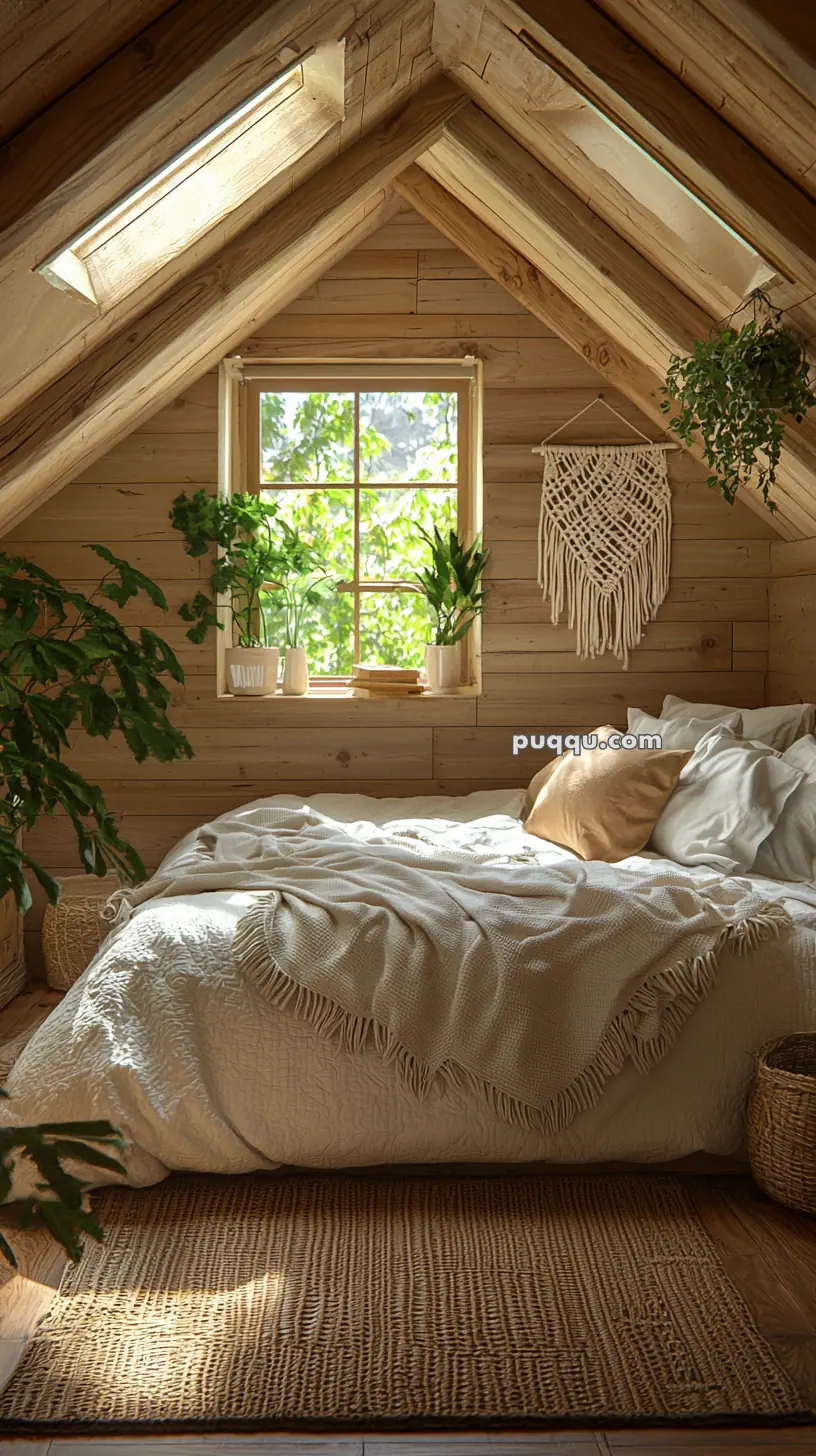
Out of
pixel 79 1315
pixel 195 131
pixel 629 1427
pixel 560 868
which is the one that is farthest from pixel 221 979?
pixel 195 131

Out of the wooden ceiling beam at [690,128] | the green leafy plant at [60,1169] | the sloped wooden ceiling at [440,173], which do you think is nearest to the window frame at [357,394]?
the sloped wooden ceiling at [440,173]

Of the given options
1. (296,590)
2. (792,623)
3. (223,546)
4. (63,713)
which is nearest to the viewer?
(63,713)

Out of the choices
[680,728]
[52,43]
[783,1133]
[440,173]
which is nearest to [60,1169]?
[52,43]

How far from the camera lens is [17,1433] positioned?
6.10 ft

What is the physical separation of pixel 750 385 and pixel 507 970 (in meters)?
1.45

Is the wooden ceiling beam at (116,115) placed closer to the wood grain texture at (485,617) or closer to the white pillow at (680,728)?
the wood grain texture at (485,617)

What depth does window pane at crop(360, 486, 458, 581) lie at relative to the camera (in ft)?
15.5

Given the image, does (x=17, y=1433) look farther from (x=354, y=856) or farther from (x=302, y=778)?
(x=302, y=778)

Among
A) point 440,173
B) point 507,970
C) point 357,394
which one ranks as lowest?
point 507,970

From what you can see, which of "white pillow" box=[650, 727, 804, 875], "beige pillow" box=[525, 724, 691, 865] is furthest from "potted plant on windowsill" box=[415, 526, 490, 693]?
"white pillow" box=[650, 727, 804, 875]

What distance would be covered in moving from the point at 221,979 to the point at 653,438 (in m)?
2.74

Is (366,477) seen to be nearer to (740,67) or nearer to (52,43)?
(740,67)

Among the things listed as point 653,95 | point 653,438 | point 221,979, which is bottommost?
point 221,979

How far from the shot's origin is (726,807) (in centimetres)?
342
